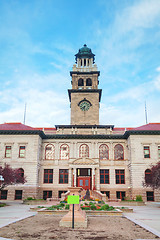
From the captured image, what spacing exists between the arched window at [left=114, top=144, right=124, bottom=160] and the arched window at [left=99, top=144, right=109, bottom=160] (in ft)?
4.73

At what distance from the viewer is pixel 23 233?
10312 mm

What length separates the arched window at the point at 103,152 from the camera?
127ft

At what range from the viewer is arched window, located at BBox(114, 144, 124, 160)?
1518 inches

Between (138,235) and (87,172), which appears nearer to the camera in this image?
(138,235)

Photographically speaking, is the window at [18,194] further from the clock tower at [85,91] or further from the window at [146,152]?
the window at [146,152]

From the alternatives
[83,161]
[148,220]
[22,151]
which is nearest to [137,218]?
[148,220]

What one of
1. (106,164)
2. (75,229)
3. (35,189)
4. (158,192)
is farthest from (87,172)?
(75,229)

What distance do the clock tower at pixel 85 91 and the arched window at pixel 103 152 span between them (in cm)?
711

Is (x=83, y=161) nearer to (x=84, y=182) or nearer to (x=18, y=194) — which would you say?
(x=84, y=182)

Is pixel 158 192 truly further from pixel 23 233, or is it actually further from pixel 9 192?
pixel 23 233

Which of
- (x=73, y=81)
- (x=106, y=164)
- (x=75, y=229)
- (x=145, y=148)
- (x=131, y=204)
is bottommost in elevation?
(x=131, y=204)

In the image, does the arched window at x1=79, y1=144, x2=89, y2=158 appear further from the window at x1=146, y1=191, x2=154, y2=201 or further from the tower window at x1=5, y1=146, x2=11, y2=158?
the tower window at x1=5, y1=146, x2=11, y2=158

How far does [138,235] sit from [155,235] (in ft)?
2.55

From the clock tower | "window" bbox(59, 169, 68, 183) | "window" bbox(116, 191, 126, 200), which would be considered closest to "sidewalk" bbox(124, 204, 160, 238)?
"window" bbox(116, 191, 126, 200)
